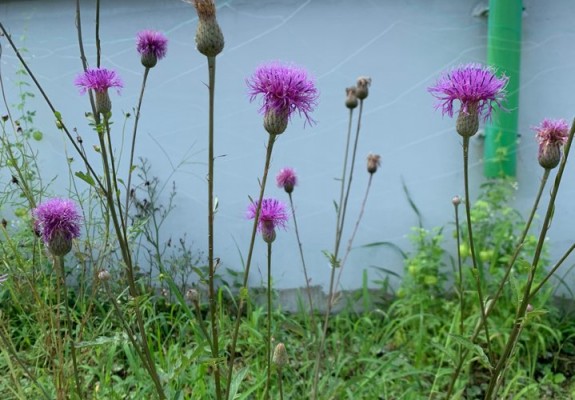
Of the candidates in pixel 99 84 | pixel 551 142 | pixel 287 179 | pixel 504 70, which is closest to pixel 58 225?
pixel 99 84

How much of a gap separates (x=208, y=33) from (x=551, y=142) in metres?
0.96

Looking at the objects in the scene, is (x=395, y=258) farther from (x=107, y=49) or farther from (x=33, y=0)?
(x=33, y=0)

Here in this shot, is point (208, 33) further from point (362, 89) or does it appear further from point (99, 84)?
point (362, 89)

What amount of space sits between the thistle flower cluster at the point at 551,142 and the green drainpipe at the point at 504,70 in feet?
5.73

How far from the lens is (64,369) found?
2.12 m

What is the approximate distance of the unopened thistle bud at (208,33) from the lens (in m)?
1.38

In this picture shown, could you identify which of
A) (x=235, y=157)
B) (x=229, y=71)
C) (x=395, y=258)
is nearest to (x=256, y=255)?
(x=235, y=157)

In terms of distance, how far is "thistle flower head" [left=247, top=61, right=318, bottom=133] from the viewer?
149 cm

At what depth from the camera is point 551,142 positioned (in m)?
1.66

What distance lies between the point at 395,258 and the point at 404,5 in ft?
5.09

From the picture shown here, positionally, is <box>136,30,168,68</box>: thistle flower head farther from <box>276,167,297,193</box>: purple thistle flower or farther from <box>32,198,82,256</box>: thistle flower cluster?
<box>276,167,297,193</box>: purple thistle flower

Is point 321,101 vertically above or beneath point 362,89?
above

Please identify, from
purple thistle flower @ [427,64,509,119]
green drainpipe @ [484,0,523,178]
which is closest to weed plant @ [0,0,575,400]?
purple thistle flower @ [427,64,509,119]

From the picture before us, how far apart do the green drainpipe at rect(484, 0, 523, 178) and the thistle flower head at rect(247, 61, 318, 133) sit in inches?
85.4
